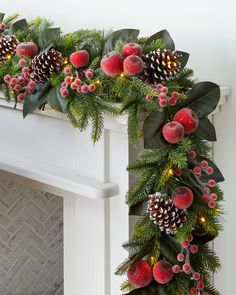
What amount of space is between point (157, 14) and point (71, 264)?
1.70 ft

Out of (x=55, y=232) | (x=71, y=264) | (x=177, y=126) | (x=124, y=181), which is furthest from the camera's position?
(x=55, y=232)

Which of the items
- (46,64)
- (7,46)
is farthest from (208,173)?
(7,46)

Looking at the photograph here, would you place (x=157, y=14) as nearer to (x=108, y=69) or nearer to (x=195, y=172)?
(x=108, y=69)

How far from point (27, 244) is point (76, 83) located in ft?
1.73

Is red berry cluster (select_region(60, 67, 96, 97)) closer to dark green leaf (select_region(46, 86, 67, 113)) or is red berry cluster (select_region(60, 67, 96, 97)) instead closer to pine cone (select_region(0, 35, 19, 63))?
dark green leaf (select_region(46, 86, 67, 113))

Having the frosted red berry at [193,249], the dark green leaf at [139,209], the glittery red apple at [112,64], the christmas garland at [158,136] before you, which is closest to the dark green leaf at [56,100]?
the christmas garland at [158,136]

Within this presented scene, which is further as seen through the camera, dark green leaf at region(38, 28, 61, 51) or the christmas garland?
dark green leaf at region(38, 28, 61, 51)

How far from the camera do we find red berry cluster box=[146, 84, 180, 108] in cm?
87

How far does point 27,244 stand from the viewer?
4.36 ft

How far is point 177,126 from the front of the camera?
856 mm

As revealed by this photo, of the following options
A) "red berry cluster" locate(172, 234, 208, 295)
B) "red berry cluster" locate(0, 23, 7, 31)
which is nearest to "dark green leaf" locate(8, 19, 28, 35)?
"red berry cluster" locate(0, 23, 7, 31)

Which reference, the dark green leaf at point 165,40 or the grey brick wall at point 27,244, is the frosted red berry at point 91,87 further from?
the grey brick wall at point 27,244

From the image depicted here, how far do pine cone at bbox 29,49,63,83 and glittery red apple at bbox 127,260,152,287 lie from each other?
0.36 meters

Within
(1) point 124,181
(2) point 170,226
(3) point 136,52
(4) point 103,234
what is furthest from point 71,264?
(3) point 136,52
